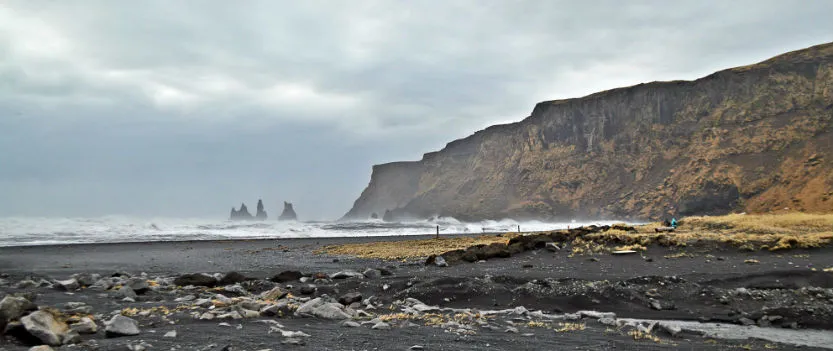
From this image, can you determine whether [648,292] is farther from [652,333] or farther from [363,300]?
[363,300]

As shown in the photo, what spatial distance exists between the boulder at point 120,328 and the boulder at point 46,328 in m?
0.54

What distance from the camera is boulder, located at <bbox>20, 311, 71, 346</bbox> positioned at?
675 cm

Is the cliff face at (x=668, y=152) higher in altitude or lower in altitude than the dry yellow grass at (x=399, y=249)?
higher

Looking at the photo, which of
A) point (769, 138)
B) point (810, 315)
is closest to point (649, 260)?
point (810, 315)

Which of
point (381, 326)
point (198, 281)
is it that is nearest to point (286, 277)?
point (198, 281)

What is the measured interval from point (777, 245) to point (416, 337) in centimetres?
1794

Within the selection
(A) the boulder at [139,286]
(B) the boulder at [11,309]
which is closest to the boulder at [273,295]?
(A) the boulder at [139,286]

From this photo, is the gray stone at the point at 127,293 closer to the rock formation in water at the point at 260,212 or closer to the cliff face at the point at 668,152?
the cliff face at the point at 668,152

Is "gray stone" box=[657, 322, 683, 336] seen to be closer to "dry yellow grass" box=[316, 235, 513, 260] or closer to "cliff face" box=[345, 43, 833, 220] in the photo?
"dry yellow grass" box=[316, 235, 513, 260]

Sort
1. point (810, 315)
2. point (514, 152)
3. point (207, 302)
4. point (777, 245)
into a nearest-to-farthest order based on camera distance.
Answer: point (810, 315), point (207, 302), point (777, 245), point (514, 152)

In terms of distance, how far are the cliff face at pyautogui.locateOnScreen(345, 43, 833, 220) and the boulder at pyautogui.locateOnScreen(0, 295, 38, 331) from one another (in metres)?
76.2

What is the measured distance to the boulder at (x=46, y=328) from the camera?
6.75 m

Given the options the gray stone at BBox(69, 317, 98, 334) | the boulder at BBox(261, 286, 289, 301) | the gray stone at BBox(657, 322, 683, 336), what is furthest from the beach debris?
the gray stone at BBox(657, 322, 683, 336)

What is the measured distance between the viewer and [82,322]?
7750 millimetres
